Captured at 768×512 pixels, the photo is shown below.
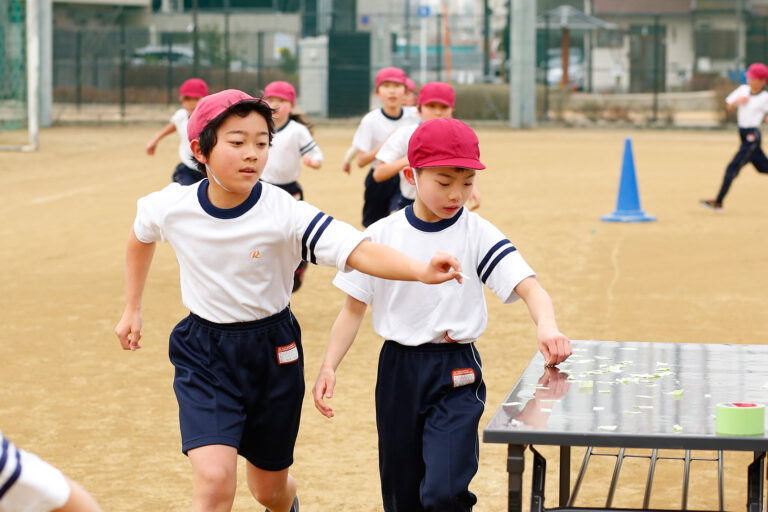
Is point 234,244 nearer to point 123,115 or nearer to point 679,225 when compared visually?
point 679,225

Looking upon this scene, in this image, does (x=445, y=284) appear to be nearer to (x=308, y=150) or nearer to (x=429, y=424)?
(x=429, y=424)

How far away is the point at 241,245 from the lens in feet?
13.5

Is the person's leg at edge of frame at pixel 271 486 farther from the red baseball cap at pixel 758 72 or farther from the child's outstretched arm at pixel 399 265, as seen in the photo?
the red baseball cap at pixel 758 72

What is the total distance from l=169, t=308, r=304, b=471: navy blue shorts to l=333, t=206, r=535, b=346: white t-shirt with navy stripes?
0.33 meters

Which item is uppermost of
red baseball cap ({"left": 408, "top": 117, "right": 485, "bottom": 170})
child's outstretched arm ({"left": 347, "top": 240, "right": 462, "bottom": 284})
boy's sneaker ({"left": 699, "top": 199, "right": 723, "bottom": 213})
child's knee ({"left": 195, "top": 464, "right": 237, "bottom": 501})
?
red baseball cap ({"left": 408, "top": 117, "right": 485, "bottom": 170})

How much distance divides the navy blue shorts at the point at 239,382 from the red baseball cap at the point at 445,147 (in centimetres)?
70

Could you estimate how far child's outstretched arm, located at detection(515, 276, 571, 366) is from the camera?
3926 millimetres

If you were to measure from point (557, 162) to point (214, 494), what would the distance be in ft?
64.8

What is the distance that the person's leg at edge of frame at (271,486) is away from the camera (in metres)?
4.35

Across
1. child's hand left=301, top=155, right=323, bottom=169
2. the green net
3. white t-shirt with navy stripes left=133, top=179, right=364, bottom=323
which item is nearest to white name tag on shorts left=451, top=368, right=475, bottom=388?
white t-shirt with navy stripes left=133, top=179, right=364, bottom=323

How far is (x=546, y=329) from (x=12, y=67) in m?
23.3

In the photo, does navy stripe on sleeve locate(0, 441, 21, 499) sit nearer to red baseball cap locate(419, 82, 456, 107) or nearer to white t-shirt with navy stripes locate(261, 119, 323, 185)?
→ red baseball cap locate(419, 82, 456, 107)

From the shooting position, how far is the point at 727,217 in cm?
1526

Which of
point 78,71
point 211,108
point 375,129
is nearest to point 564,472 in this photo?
point 211,108
